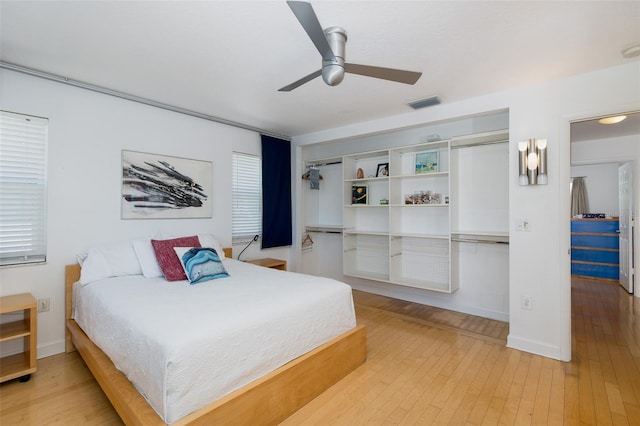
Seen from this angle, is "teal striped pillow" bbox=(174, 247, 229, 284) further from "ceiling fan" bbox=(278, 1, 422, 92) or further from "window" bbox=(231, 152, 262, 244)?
"ceiling fan" bbox=(278, 1, 422, 92)

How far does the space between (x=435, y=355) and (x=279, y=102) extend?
298 cm

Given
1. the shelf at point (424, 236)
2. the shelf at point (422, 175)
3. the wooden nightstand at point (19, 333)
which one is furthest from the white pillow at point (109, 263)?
the shelf at point (422, 175)

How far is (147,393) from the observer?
152cm

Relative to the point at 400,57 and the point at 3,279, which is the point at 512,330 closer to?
Result: the point at 400,57

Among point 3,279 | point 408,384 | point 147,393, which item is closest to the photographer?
point 147,393

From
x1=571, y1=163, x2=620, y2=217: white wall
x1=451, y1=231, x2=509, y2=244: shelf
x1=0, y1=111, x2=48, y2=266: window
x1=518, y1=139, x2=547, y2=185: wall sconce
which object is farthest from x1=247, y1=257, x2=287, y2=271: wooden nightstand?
x1=571, y1=163, x2=620, y2=217: white wall

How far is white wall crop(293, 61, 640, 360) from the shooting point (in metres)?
2.51

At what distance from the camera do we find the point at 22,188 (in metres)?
2.54

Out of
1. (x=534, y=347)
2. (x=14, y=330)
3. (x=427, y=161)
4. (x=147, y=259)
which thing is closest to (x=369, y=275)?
(x=427, y=161)

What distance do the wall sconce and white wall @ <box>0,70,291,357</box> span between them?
364 cm

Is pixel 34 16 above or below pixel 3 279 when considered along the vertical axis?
above

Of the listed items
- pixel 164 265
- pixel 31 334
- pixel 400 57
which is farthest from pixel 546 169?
pixel 31 334

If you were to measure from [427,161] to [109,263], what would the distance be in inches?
146

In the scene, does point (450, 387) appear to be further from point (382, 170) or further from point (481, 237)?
point (382, 170)
